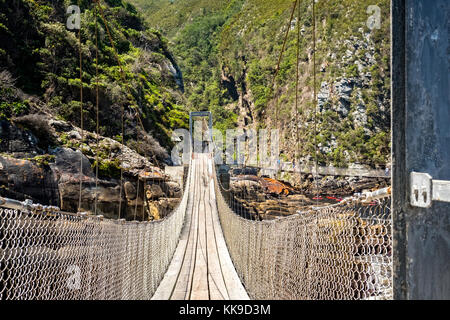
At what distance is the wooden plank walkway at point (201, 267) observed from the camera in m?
3.31

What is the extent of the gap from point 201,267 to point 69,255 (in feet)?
11.0

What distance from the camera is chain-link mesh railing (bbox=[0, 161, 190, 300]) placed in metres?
1.10

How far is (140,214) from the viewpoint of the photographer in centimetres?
840

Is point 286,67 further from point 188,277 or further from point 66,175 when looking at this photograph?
point 188,277

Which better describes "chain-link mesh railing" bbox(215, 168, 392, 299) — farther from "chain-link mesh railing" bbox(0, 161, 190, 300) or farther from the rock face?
the rock face

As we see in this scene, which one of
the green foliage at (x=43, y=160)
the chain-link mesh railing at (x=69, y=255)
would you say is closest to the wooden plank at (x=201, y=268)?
the chain-link mesh railing at (x=69, y=255)

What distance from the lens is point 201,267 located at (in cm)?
450

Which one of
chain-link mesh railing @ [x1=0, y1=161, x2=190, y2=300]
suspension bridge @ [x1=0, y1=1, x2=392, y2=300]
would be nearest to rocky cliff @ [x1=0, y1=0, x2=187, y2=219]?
suspension bridge @ [x1=0, y1=1, x2=392, y2=300]

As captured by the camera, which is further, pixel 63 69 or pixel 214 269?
pixel 63 69

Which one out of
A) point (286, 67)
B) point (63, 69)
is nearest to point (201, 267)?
point (63, 69)

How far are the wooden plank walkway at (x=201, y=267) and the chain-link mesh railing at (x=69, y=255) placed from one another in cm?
92

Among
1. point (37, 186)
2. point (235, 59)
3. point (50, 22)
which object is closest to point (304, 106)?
point (235, 59)
